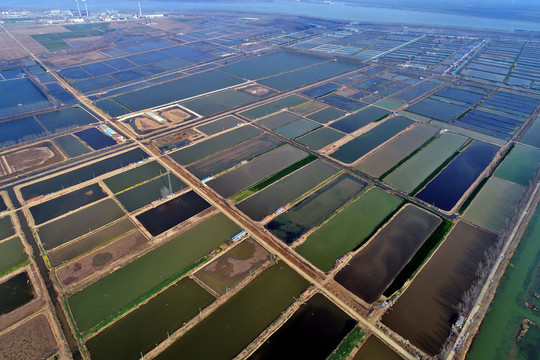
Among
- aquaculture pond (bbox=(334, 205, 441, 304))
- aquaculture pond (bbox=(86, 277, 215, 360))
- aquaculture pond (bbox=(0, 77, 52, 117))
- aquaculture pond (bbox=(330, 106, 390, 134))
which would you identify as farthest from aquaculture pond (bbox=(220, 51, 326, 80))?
aquaculture pond (bbox=(86, 277, 215, 360))

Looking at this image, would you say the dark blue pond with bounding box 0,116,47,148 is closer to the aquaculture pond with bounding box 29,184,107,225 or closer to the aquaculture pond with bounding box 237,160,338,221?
the aquaculture pond with bounding box 29,184,107,225

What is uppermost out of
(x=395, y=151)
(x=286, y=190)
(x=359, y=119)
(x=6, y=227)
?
(x=359, y=119)

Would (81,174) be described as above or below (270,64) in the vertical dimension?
below

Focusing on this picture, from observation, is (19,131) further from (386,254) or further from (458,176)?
(458,176)

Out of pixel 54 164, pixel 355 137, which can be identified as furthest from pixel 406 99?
pixel 54 164

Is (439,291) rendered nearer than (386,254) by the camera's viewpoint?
Yes

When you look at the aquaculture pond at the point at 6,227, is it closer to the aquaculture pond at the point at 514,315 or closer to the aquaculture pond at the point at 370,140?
the aquaculture pond at the point at 370,140

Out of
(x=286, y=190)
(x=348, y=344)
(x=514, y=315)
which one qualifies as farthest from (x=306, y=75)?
(x=348, y=344)

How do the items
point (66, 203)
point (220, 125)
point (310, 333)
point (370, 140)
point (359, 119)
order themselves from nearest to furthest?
1. point (310, 333)
2. point (66, 203)
3. point (370, 140)
4. point (220, 125)
5. point (359, 119)
